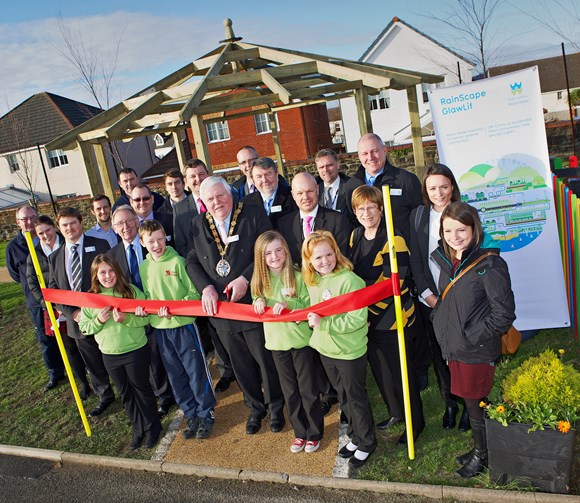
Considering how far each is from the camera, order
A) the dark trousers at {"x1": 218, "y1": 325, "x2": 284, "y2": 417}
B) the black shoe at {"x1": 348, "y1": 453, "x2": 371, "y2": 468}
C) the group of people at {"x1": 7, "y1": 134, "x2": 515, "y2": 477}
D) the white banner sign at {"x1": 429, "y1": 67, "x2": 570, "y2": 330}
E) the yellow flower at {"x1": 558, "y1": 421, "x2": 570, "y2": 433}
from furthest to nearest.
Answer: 1. the white banner sign at {"x1": 429, "y1": 67, "x2": 570, "y2": 330}
2. the dark trousers at {"x1": 218, "y1": 325, "x2": 284, "y2": 417}
3. the black shoe at {"x1": 348, "y1": 453, "x2": 371, "y2": 468}
4. the group of people at {"x1": 7, "y1": 134, "x2": 515, "y2": 477}
5. the yellow flower at {"x1": 558, "y1": 421, "x2": 570, "y2": 433}

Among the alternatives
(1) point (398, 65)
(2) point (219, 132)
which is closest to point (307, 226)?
(2) point (219, 132)

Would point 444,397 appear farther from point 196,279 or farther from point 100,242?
point 100,242

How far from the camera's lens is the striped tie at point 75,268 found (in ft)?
17.5

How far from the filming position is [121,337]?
4.82 meters

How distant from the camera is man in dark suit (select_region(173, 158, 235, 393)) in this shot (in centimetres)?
531

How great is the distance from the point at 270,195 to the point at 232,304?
1356 mm

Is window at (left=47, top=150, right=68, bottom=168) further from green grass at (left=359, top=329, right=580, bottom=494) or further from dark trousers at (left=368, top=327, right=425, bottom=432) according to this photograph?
dark trousers at (left=368, top=327, right=425, bottom=432)

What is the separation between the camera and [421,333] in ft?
16.6

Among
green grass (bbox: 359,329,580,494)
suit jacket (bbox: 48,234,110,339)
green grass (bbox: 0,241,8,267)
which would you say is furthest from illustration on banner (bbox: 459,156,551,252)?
green grass (bbox: 0,241,8,267)

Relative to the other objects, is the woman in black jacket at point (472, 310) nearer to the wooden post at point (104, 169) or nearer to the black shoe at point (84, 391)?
the black shoe at point (84, 391)

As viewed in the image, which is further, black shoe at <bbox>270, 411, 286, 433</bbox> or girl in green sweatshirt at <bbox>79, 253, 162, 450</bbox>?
black shoe at <bbox>270, 411, 286, 433</bbox>

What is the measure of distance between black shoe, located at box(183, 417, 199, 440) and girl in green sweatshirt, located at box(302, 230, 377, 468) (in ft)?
5.55

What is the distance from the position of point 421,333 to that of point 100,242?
11.6 feet

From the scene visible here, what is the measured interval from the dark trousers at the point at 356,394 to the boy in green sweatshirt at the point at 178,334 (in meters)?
1.48
